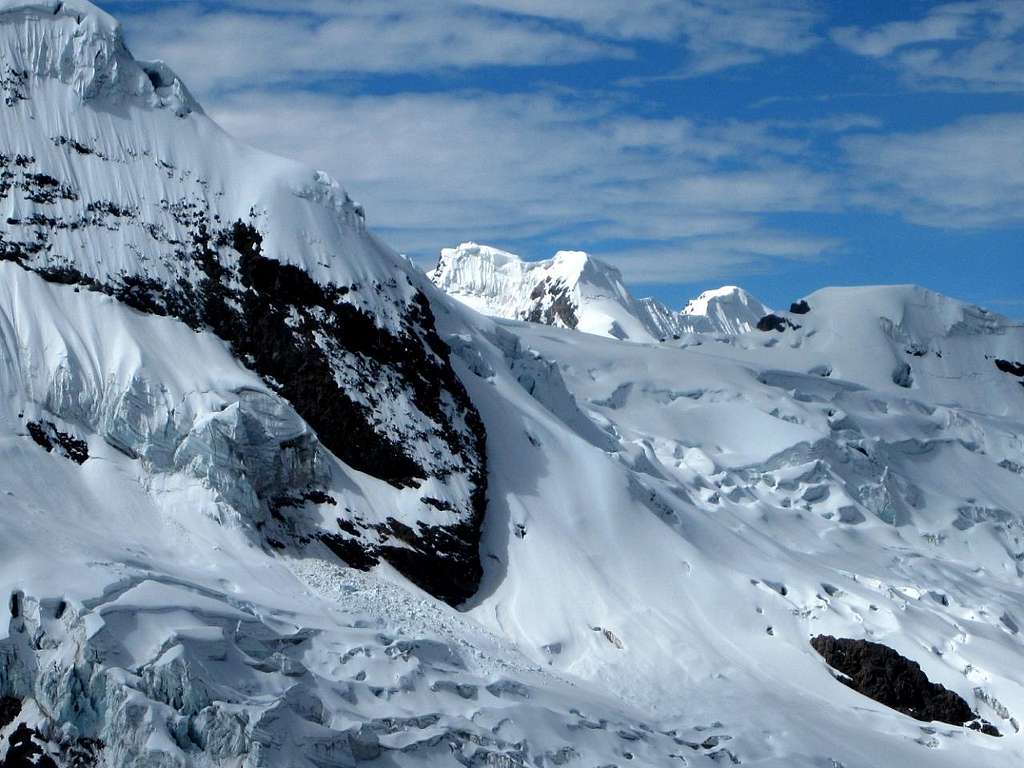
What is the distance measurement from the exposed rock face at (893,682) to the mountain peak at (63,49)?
138 feet

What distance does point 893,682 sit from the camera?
204 feet

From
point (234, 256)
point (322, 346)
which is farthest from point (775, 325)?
point (234, 256)

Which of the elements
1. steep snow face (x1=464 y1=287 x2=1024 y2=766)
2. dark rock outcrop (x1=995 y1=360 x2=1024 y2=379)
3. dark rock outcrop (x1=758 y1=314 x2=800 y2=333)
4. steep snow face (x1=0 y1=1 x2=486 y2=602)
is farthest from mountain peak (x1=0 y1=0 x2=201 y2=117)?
dark rock outcrop (x1=995 y1=360 x2=1024 y2=379)

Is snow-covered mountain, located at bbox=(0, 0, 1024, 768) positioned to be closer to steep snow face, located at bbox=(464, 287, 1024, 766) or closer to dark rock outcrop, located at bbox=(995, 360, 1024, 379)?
steep snow face, located at bbox=(464, 287, 1024, 766)

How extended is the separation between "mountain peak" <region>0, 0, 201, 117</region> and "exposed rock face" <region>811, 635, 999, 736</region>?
1654 inches

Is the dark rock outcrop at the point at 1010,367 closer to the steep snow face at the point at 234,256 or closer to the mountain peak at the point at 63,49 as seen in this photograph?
the steep snow face at the point at 234,256

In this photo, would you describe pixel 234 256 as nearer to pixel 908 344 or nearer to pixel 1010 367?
pixel 908 344

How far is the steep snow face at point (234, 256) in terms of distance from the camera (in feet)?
198

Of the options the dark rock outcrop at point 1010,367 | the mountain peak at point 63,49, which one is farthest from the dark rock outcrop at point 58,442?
the dark rock outcrop at point 1010,367

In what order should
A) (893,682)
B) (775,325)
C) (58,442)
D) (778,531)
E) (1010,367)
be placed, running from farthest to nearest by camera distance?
(1010,367)
(775,325)
(778,531)
(893,682)
(58,442)

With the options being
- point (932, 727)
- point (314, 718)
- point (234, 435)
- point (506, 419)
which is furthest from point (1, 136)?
point (932, 727)

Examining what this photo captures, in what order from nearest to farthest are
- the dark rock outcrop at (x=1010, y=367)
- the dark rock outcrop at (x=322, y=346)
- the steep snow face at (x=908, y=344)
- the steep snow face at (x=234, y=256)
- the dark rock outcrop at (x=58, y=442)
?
the dark rock outcrop at (x=58, y=442) < the dark rock outcrop at (x=322, y=346) < the steep snow face at (x=234, y=256) < the steep snow face at (x=908, y=344) < the dark rock outcrop at (x=1010, y=367)

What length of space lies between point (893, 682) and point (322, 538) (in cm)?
2590

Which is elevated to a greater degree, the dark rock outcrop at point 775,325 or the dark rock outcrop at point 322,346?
the dark rock outcrop at point 322,346
